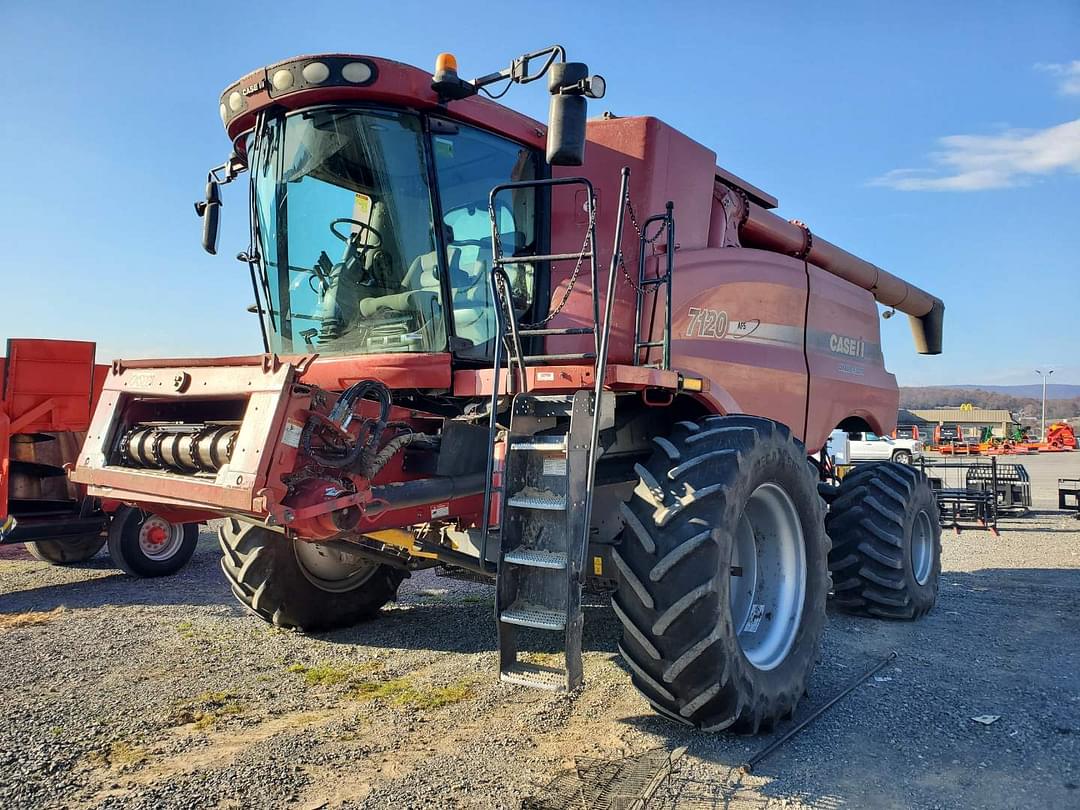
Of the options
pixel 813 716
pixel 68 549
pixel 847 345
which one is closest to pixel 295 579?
pixel 813 716

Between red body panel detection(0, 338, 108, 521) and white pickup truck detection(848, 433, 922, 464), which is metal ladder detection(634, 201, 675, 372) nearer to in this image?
red body panel detection(0, 338, 108, 521)

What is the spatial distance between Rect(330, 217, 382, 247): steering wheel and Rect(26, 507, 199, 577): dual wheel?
4.56m

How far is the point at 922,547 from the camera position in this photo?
682cm

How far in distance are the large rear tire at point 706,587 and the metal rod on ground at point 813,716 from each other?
0.09 meters

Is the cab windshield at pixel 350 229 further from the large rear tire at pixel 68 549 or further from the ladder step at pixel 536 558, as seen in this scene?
the large rear tire at pixel 68 549

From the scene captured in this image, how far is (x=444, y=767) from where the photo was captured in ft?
11.0

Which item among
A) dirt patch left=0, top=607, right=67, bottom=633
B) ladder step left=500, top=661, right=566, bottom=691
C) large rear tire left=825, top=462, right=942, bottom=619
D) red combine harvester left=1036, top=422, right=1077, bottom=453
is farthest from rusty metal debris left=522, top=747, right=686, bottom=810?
red combine harvester left=1036, top=422, right=1077, bottom=453

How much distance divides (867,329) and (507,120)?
4085mm

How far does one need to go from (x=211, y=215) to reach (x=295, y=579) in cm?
235

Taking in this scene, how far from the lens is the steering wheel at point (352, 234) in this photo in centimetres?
444

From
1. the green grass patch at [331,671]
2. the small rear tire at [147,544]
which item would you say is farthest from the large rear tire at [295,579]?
the small rear tire at [147,544]

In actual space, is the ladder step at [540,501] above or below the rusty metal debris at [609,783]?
above

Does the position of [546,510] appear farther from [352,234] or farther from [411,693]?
[352,234]

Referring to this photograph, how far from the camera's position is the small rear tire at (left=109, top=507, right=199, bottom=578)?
8.12 meters
